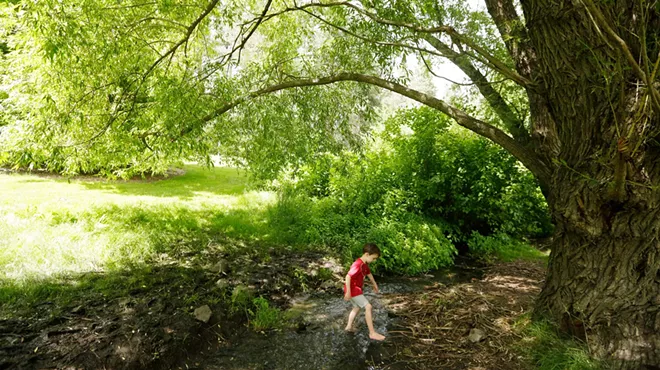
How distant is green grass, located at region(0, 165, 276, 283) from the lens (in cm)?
671

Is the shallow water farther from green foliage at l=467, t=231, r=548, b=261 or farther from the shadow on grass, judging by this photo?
the shadow on grass

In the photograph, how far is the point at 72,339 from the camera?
459 cm

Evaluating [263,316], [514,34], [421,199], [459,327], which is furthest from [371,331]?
[421,199]

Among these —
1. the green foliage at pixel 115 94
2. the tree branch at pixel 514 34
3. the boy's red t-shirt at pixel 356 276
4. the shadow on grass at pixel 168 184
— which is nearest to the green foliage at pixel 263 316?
the boy's red t-shirt at pixel 356 276

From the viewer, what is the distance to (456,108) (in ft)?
18.4

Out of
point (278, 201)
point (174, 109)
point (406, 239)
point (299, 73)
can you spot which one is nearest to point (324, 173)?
point (278, 201)

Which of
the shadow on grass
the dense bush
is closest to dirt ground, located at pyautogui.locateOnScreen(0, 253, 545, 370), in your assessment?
the dense bush

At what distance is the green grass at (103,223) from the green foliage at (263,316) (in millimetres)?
2825

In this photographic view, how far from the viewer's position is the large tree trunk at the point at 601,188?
3.96 meters

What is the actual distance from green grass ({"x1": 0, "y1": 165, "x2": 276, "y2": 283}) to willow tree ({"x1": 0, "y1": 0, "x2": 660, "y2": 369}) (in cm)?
179

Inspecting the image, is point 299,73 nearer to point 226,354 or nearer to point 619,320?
point 226,354

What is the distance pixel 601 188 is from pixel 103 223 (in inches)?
371

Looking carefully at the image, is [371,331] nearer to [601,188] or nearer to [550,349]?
[550,349]

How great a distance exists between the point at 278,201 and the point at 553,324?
8051mm
